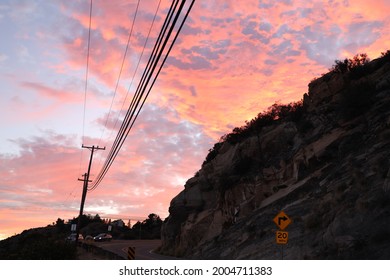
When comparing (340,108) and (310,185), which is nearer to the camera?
(310,185)

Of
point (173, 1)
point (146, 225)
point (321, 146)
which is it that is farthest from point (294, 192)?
point (146, 225)

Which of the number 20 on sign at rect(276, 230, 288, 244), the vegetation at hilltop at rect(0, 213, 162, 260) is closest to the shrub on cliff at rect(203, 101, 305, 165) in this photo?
the vegetation at hilltop at rect(0, 213, 162, 260)

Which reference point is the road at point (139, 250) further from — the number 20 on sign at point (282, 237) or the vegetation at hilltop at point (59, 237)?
the number 20 on sign at point (282, 237)

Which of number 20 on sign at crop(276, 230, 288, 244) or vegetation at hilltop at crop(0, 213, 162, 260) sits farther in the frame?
vegetation at hilltop at crop(0, 213, 162, 260)

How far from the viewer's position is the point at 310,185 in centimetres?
2586

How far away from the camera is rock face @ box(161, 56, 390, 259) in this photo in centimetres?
1662

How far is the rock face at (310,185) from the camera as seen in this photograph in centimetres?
1662

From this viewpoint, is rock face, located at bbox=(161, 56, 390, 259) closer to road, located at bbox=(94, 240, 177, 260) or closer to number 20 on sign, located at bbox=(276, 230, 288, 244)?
number 20 on sign, located at bbox=(276, 230, 288, 244)

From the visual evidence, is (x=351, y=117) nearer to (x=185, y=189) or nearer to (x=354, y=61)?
(x=354, y=61)

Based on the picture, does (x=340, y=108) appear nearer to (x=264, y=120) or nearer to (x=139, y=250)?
(x=264, y=120)

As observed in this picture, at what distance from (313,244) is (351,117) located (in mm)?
14353

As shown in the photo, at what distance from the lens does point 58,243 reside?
34.9 meters

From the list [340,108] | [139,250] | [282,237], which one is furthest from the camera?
[139,250]

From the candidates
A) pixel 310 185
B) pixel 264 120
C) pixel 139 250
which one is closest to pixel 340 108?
pixel 310 185
